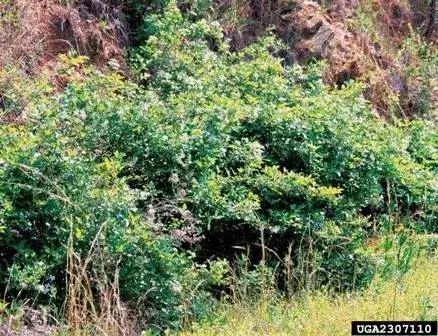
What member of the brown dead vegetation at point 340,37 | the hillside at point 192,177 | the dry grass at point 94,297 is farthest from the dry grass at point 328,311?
the brown dead vegetation at point 340,37

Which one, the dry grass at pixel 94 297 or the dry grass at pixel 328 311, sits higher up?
the dry grass at pixel 94 297

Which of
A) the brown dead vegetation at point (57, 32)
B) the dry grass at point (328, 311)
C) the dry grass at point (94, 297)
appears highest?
the brown dead vegetation at point (57, 32)

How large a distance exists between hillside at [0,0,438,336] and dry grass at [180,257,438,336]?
31 millimetres

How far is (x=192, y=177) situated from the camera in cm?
680

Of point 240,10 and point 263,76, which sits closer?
point 263,76

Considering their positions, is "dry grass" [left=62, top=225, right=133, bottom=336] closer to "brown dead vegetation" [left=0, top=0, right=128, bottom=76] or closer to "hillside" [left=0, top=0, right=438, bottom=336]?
"hillside" [left=0, top=0, right=438, bottom=336]

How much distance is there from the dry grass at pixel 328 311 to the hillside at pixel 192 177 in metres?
0.03

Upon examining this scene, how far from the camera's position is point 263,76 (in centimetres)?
884

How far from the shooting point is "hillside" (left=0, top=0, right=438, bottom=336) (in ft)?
18.6

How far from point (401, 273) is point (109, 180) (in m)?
2.27

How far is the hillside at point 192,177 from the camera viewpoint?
18.6 ft

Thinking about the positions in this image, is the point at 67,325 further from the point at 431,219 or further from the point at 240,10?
the point at 240,10

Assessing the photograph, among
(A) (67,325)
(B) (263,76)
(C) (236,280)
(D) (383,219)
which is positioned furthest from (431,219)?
(A) (67,325)

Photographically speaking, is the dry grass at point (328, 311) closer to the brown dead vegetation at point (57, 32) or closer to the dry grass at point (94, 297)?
the dry grass at point (94, 297)
